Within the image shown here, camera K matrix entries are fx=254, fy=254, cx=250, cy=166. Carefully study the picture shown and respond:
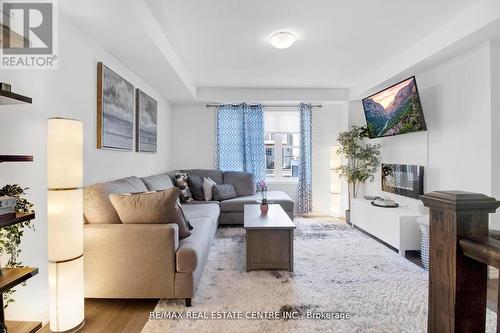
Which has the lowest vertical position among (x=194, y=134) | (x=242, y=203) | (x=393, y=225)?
(x=393, y=225)

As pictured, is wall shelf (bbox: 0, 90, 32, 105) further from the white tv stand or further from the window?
the window

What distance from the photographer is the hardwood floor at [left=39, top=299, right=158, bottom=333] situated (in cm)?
171

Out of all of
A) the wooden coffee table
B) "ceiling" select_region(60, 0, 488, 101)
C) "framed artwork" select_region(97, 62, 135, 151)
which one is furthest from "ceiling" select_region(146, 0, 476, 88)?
the wooden coffee table

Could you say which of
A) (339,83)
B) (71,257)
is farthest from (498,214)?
(71,257)

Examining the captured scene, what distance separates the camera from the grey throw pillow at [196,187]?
4.41 m

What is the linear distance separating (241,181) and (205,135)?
1266 mm

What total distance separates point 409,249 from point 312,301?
1715mm

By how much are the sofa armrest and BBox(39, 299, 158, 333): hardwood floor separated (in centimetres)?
11

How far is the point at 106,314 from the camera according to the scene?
1866 mm

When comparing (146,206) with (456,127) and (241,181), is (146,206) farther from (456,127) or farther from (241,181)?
(456,127)

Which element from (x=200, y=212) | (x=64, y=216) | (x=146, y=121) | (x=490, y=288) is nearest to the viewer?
(x=64, y=216)

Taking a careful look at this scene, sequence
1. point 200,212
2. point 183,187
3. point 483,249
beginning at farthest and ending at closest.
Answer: point 183,187 < point 200,212 < point 483,249

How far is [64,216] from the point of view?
62.6 inches

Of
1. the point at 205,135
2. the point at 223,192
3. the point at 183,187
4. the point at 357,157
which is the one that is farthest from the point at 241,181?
the point at 357,157
